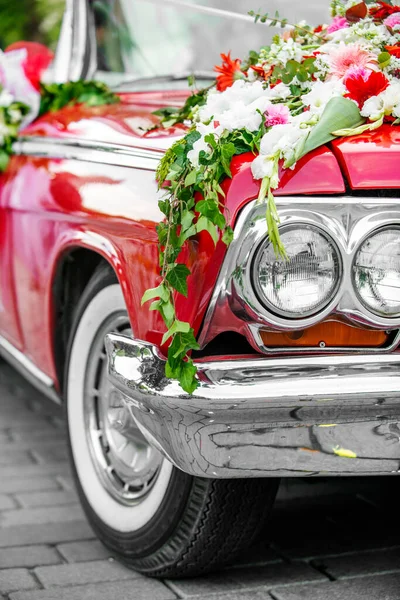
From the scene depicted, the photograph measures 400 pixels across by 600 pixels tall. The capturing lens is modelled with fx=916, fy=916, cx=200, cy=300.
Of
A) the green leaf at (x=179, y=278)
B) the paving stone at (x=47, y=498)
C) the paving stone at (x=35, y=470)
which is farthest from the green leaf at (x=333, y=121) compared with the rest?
the paving stone at (x=35, y=470)

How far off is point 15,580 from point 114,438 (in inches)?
18.5

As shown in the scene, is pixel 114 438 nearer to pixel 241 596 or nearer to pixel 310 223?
pixel 241 596

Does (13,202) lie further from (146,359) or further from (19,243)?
(146,359)

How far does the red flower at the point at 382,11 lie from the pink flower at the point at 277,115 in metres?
0.54

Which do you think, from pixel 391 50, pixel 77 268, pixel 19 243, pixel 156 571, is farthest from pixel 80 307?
pixel 391 50

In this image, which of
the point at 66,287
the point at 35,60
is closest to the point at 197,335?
the point at 66,287

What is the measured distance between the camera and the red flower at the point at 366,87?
204 cm

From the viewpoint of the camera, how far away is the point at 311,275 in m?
1.89

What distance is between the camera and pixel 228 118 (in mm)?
1990

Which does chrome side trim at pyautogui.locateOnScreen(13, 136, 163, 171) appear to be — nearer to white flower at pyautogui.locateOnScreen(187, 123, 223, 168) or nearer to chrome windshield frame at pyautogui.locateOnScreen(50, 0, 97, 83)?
white flower at pyautogui.locateOnScreen(187, 123, 223, 168)

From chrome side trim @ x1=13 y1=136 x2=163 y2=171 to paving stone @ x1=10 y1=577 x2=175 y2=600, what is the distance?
3.53 feet

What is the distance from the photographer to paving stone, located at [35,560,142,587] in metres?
2.43

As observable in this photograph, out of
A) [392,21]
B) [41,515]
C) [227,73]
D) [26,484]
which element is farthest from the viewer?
[26,484]

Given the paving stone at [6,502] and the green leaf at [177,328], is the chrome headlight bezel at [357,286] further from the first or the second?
the paving stone at [6,502]
